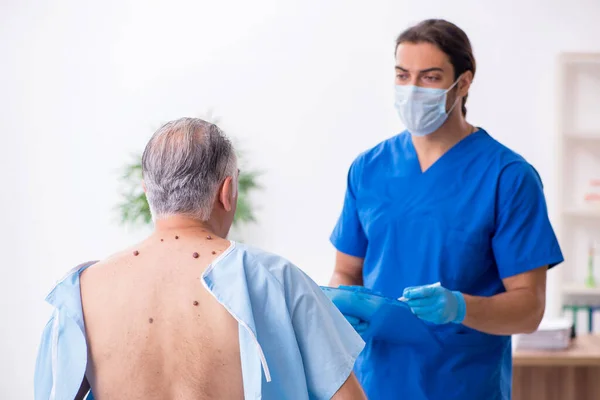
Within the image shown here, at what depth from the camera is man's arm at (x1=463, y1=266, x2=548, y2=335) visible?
177 cm

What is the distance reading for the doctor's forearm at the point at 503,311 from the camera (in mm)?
1769

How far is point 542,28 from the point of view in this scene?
421 cm

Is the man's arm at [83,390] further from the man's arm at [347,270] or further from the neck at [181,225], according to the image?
the man's arm at [347,270]

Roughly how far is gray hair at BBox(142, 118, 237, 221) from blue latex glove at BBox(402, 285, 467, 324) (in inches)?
22.4

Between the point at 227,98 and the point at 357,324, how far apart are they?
2669 mm

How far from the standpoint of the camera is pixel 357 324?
1836 mm

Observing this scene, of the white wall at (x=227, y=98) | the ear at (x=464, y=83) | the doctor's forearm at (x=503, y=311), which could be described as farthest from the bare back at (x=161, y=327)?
the white wall at (x=227, y=98)

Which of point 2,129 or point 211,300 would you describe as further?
point 2,129

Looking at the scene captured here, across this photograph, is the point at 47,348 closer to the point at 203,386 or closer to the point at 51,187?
the point at 203,386

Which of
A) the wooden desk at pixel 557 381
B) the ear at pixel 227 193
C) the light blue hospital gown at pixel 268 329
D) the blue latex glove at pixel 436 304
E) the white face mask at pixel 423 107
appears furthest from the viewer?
the wooden desk at pixel 557 381

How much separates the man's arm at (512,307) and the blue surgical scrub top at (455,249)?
3cm

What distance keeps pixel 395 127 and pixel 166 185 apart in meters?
3.05

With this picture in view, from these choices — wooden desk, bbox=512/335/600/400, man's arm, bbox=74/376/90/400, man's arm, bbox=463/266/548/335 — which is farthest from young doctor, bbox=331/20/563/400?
wooden desk, bbox=512/335/600/400

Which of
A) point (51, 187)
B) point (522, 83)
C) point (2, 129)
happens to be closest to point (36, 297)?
Answer: point (51, 187)
